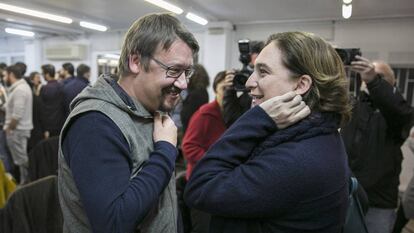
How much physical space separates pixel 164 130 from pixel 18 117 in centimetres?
338

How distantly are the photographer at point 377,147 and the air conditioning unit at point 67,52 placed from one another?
7627 millimetres

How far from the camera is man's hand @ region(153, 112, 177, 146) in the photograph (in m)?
0.84

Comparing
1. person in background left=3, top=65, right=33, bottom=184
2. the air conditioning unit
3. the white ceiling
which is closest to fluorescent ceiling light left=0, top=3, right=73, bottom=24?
the white ceiling

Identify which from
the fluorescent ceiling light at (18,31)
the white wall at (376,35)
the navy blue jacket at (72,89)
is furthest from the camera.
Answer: the fluorescent ceiling light at (18,31)

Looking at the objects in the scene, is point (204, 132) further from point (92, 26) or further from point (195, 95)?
point (92, 26)

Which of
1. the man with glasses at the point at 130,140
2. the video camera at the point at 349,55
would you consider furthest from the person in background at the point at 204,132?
the man with glasses at the point at 130,140

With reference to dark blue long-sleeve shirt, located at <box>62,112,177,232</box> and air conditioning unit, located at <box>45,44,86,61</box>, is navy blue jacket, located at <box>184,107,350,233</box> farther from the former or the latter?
air conditioning unit, located at <box>45,44,86,61</box>

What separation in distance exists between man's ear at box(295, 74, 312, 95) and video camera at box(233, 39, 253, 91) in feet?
2.56

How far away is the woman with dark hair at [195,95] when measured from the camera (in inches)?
143

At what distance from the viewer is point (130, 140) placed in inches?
29.8

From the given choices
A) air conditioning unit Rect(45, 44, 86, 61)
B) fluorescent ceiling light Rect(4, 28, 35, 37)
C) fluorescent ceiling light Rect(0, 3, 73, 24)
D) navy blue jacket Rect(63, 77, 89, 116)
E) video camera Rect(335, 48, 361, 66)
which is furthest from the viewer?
air conditioning unit Rect(45, 44, 86, 61)

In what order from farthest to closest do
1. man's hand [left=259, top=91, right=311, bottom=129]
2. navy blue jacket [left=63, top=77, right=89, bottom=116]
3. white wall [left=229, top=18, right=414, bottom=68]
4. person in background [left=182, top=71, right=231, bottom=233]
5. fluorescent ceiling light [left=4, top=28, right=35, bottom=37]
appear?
fluorescent ceiling light [left=4, top=28, right=35, bottom=37]
white wall [left=229, top=18, right=414, bottom=68]
navy blue jacket [left=63, top=77, right=89, bottom=116]
person in background [left=182, top=71, right=231, bottom=233]
man's hand [left=259, top=91, right=311, bottom=129]

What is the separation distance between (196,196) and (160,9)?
16.4ft

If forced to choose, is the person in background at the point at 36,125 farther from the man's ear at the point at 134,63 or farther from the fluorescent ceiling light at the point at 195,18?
the man's ear at the point at 134,63
